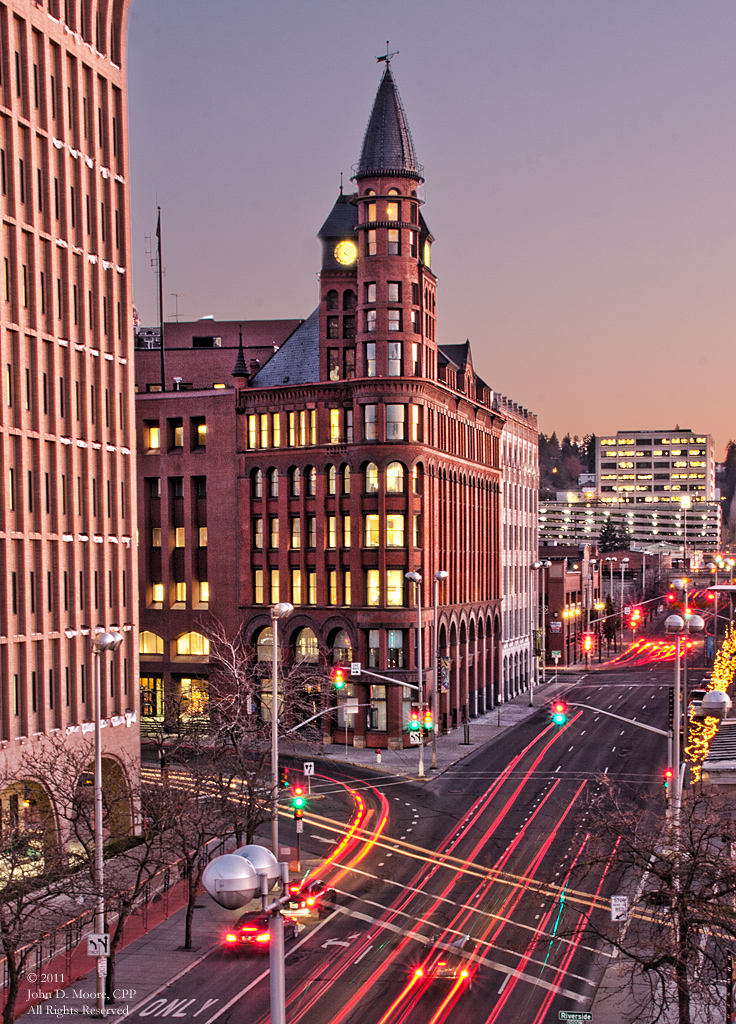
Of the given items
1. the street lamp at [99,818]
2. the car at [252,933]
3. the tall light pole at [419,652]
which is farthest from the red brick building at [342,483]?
the street lamp at [99,818]

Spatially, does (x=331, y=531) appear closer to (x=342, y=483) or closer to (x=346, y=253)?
(x=342, y=483)

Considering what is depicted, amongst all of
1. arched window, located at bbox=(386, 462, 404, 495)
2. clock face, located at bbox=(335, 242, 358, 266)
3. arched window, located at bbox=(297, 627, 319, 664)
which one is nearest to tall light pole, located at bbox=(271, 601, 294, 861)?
arched window, located at bbox=(297, 627, 319, 664)

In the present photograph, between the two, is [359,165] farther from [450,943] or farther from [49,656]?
[450,943]

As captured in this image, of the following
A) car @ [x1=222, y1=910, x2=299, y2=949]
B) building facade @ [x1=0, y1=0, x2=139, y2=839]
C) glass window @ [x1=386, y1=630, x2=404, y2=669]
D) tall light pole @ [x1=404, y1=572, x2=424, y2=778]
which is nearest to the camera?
car @ [x1=222, y1=910, x2=299, y2=949]

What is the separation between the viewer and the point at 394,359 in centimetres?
7806

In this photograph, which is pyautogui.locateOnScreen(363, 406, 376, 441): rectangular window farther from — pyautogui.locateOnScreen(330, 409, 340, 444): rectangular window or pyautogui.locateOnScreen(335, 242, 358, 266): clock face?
pyautogui.locateOnScreen(335, 242, 358, 266): clock face

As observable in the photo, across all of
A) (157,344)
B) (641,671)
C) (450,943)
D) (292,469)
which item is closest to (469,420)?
(292,469)

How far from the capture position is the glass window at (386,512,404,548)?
256ft

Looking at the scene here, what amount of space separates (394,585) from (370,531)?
3.88 m

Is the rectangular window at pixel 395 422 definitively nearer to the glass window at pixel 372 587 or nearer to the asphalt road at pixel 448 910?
the glass window at pixel 372 587

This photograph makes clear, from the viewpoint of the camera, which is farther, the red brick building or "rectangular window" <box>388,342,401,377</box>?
"rectangular window" <box>388,342,401,377</box>

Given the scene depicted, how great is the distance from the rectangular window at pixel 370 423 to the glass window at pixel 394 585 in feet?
28.9

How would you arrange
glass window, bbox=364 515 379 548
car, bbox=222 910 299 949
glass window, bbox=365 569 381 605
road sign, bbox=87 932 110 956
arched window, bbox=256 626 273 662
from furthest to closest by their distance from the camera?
1. arched window, bbox=256 626 273 662
2. glass window, bbox=364 515 379 548
3. glass window, bbox=365 569 381 605
4. car, bbox=222 910 299 949
5. road sign, bbox=87 932 110 956

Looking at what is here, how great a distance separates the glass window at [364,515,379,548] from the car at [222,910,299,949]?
136ft
